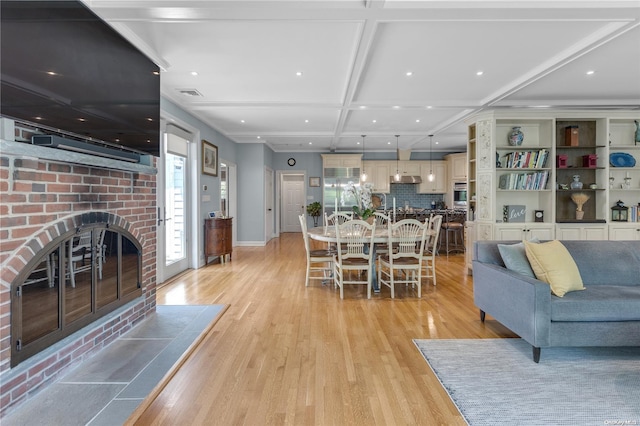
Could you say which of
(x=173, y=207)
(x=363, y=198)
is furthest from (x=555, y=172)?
(x=173, y=207)

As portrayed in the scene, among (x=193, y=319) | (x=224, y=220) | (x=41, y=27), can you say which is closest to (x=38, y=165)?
(x=41, y=27)

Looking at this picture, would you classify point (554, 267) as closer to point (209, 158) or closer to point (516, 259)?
point (516, 259)

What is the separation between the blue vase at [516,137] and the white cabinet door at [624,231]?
6.04 feet

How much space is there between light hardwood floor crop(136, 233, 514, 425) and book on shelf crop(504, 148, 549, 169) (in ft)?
6.80

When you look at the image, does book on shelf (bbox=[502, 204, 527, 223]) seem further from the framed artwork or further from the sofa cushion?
the framed artwork

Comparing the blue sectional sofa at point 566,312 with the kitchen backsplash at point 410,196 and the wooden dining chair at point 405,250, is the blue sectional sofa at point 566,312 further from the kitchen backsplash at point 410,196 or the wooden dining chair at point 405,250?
the kitchen backsplash at point 410,196

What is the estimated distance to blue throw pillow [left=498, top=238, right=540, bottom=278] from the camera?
9.11ft

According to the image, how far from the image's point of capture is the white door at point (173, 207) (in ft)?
15.5

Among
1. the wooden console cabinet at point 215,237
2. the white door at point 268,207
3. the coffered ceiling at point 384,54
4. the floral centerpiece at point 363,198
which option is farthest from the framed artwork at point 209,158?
the floral centerpiece at point 363,198

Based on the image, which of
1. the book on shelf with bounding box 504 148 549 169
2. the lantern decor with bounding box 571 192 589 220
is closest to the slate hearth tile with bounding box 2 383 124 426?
the book on shelf with bounding box 504 148 549 169

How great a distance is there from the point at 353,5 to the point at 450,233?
6.16 meters

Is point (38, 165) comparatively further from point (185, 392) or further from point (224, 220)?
point (224, 220)

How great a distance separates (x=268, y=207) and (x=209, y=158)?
3.25 meters

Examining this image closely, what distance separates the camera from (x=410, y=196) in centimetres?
1038
